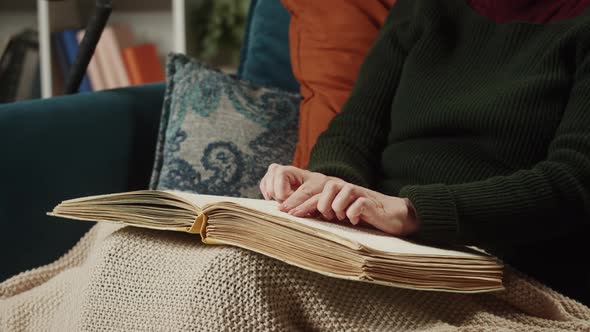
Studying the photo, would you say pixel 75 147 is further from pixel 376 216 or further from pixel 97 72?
pixel 97 72

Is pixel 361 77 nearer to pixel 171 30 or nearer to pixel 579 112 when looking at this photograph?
pixel 579 112

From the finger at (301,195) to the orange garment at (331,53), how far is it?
437mm

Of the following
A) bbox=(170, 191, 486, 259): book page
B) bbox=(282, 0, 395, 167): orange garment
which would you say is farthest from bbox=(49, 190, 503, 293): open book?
bbox=(282, 0, 395, 167): orange garment

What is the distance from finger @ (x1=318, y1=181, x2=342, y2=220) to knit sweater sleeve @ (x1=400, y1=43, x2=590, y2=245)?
88 mm

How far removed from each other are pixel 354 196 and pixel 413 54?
390 millimetres

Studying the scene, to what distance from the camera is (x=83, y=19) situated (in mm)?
2564

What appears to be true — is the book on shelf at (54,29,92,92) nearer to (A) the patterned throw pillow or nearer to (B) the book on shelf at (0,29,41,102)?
(B) the book on shelf at (0,29,41,102)

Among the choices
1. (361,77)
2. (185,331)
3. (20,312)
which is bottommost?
(20,312)

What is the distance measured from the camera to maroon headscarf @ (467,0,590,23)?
3.31 feet

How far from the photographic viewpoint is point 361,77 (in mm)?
1163

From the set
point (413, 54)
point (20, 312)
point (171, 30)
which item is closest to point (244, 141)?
point (413, 54)

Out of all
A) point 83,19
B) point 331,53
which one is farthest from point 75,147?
point 83,19

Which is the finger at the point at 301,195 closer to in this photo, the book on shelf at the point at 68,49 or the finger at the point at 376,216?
the finger at the point at 376,216

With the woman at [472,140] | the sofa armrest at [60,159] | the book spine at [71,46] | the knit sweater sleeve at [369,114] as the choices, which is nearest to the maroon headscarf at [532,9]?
the woman at [472,140]
